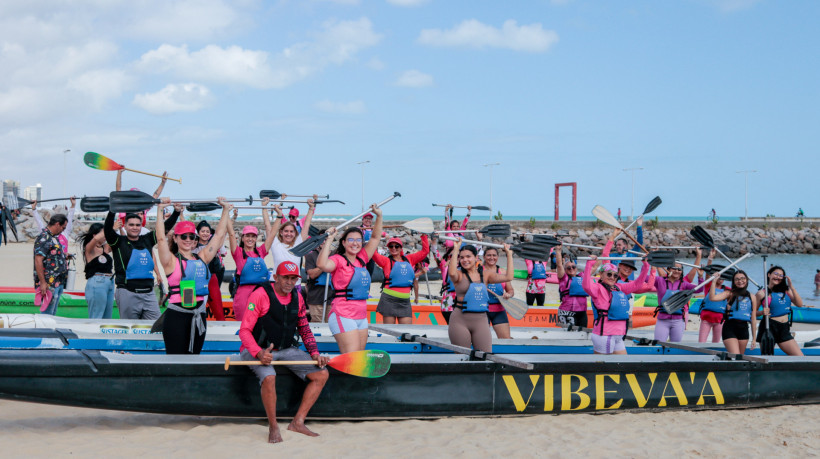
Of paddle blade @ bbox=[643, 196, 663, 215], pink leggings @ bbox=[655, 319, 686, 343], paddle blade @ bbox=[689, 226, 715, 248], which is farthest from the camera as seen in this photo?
paddle blade @ bbox=[643, 196, 663, 215]

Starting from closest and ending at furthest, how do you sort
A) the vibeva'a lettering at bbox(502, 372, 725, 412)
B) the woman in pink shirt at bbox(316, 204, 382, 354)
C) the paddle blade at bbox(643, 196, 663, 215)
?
the woman in pink shirt at bbox(316, 204, 382, 354)
the vibeva'a lettering at bbox(502, 372, 725, 412)
the paddle blade at bbox(643, 196, 663, 215)

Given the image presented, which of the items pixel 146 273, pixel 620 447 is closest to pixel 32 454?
pixel 146 273

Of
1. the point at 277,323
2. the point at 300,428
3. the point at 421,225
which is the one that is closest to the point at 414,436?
the point at 300,428

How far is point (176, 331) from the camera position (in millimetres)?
5656

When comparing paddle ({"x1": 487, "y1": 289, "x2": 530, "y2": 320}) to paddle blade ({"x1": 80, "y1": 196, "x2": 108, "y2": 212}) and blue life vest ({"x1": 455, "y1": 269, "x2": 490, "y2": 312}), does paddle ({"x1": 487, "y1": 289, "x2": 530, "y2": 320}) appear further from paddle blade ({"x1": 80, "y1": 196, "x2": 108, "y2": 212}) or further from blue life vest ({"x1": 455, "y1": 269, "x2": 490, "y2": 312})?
paddle blade ({"x1": 80, "y1": 196, "x2": 108, "y2": 212})

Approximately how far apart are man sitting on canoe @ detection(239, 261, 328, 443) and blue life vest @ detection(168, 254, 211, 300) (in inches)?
36.9

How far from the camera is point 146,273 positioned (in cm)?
697

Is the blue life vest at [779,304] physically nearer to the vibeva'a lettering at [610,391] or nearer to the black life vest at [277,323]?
the vibeva'a lettering at [610,391]

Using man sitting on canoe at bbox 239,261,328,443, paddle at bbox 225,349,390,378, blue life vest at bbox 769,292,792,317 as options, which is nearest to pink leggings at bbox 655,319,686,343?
blue life vest at bbox 769,292,792,317

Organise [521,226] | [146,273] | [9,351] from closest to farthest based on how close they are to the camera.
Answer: [9,351] → [146,273] → [521,226]

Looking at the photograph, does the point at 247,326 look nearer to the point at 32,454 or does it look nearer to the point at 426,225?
the point at 32,454

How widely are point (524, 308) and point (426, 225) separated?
1488mm

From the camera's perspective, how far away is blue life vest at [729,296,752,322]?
7.73 m

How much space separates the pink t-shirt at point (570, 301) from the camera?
991cm
